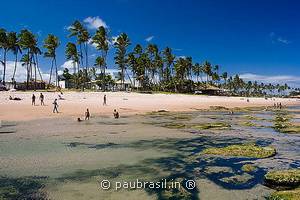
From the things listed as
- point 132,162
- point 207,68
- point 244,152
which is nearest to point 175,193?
point 132,162

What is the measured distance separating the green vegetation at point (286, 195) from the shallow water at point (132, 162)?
0.54 metres

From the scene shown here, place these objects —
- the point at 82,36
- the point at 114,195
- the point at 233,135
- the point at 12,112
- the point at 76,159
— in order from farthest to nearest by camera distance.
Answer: the point at 82,36 < the point at 12,112 < the point at 233,135 < the point at 76,159 < the point at 114,195

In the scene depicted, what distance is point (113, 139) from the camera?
24781 millimetres

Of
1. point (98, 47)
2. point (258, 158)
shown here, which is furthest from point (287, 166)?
point (98, 47)

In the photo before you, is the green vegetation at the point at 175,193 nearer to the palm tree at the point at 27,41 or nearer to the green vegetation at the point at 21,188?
the green vegetation at the point at 21,188

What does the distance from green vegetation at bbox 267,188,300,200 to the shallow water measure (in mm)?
540

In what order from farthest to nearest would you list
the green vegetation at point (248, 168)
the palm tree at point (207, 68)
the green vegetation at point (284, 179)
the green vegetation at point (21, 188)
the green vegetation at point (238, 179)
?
the palm tree at point (207, 68) → the green vegetation at point (248, 168) → the green vegetation at point (238, 179) → the green vegetation at point (284, 179) → the green vegetation at point (21, 188)

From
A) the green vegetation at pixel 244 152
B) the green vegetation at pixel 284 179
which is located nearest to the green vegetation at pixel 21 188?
the green vegetation at pixel 284 179

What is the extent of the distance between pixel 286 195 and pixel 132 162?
815 cm

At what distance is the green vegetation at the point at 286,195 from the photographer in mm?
10998

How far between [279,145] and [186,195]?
13.2 meters

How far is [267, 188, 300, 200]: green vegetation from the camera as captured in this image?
36.1 ft

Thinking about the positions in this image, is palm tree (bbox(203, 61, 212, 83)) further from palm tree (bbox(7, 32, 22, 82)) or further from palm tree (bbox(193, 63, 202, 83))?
palm tree (bbox(7, 32, 22, 82))

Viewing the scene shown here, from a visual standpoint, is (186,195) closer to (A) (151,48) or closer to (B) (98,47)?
(B) (98,47)
